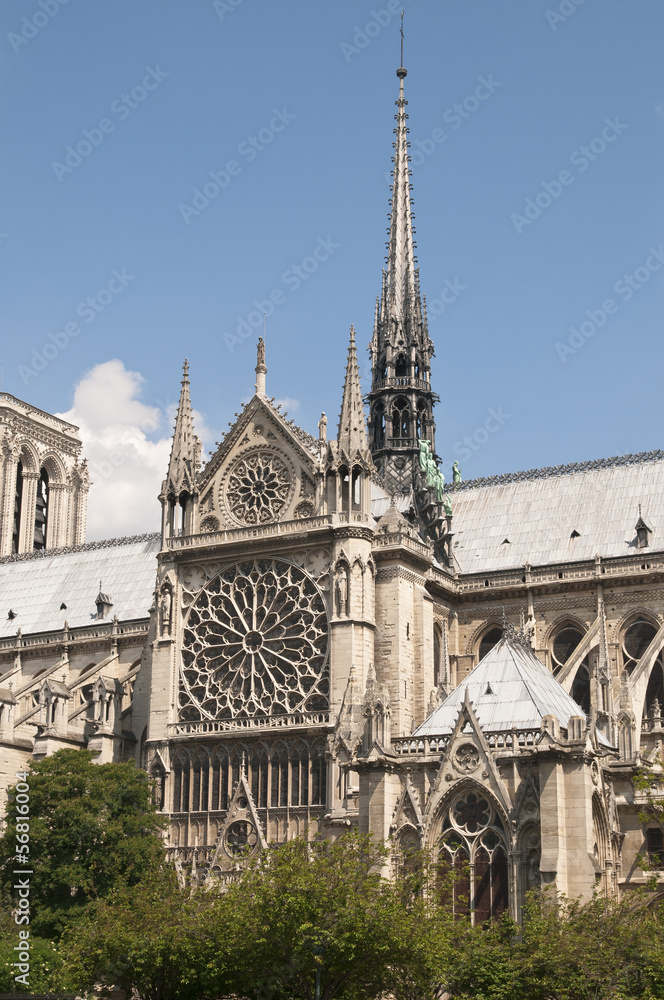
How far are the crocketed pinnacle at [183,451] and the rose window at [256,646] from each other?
177 inches

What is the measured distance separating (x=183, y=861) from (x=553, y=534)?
2176 cm

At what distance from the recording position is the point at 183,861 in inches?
2240

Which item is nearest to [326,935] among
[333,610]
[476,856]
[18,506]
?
[476,856]

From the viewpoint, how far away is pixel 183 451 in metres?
63.6

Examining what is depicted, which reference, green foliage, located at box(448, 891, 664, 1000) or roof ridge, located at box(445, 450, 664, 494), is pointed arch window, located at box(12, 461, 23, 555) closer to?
roof ridge, located at box(445, 450, 664, 494)

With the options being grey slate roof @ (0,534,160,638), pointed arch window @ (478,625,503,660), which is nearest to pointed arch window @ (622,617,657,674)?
pointed arch window @ (478,625,503,660)

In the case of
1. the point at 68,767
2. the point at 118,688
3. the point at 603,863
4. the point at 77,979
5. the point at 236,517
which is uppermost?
the point at 236,517

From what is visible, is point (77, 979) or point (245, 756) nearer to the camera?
point (77, 979)

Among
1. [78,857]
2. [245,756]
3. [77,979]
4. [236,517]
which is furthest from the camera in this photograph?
[236,517]

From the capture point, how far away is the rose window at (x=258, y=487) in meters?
61.0

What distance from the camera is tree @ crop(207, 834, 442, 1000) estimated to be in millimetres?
32500

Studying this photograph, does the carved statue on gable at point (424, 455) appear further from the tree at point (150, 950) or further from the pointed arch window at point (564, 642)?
the tree at point (150, 950)

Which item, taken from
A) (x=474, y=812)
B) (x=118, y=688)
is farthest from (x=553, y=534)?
(x=474, y=812)

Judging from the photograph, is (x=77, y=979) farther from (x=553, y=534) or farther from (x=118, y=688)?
(x=553, y=534)
